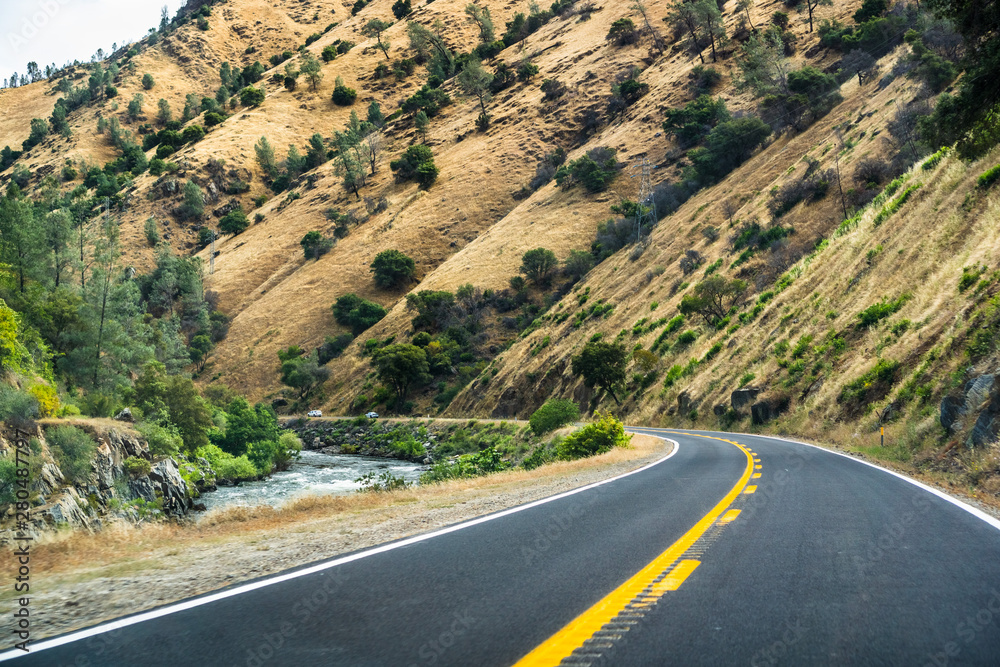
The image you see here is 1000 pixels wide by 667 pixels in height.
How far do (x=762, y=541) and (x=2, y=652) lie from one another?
234 inches

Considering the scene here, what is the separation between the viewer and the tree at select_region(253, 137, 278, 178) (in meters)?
107

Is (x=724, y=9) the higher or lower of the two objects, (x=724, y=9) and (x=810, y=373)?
the higher

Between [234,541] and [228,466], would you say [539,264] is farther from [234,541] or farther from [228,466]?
[234,541]

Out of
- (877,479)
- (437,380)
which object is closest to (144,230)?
(437,380)

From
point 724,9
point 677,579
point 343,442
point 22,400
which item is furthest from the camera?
point 724,9

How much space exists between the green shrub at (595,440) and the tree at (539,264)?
42.5 metres

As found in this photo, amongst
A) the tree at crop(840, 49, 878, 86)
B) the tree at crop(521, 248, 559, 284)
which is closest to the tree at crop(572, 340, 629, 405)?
the tree at crop(521, 248, 559, 284)

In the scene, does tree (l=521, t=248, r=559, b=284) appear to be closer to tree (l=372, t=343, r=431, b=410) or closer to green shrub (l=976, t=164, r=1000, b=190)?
tree (l=372, t=343, r=431, b=410)

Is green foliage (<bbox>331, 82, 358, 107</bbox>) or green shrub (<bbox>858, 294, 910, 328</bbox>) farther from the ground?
green foliage (<bbox>331, 82, 358, 107</bbox>)

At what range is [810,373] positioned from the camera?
88.2 feet

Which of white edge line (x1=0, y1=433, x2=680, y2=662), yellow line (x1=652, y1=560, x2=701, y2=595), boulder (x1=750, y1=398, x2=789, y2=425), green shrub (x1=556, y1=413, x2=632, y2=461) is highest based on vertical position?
white edge line (x1=0, y1=433, x2=680, y2=662)

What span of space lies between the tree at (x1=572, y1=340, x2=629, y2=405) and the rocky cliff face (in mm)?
25348

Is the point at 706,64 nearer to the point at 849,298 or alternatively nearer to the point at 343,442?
the point at 849,298

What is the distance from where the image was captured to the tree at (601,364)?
133ft
